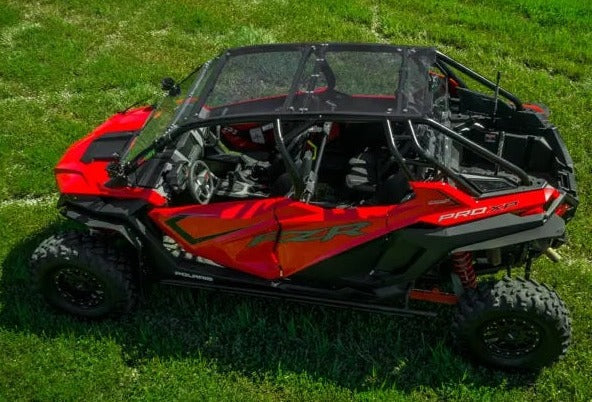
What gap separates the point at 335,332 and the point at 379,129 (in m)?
1.70

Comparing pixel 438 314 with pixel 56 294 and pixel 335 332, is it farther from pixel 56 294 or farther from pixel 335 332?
pixel 56 294

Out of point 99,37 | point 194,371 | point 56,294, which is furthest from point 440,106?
point 99,37

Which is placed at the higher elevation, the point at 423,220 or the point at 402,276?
the point at 423,220

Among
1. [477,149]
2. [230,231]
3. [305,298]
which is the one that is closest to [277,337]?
[305,298]

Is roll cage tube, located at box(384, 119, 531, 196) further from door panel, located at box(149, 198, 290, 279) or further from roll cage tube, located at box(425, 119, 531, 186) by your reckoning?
door panel, located at box(149, 198, 290, 279)

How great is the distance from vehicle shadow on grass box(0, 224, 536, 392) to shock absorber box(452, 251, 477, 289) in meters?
0.57

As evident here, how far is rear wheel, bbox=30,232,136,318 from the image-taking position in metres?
5.50

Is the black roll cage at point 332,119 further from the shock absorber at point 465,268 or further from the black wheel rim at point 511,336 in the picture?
the black wheel rim at point 511,336

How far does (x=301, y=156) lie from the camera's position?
544cm

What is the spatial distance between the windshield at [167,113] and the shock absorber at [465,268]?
7.45ft

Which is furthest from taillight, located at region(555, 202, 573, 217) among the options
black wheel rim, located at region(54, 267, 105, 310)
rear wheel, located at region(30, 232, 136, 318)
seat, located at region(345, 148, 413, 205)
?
black wheel rim, located at region(54, 267, 105, 310)

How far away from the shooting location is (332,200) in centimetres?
575

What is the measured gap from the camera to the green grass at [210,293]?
539 cm

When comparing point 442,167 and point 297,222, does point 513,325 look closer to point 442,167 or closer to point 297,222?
point 442,167
